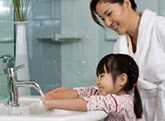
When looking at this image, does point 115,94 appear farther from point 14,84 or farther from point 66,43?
point 66,43

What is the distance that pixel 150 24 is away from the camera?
1219 millimetres

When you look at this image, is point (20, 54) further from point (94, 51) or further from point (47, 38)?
point (94, 51)

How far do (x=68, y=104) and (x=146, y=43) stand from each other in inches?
14.4

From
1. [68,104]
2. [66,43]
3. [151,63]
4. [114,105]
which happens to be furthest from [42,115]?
[66,43]

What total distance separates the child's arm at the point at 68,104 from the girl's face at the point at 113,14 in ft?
1.02

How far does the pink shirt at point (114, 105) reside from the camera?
1.04 m

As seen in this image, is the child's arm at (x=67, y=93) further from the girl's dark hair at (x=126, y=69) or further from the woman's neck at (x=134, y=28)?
the woman's neck at (x=134, y=28)

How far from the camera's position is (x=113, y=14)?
3.92 ft

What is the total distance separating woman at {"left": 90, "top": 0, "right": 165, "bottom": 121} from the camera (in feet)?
3.90

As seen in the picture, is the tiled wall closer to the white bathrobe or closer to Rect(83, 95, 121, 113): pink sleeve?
the white bathrobe

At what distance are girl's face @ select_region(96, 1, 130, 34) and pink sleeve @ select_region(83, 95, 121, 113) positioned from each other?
0.90ft

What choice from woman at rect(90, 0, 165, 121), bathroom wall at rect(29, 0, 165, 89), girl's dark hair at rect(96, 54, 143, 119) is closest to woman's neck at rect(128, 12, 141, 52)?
woman at rect(90, 0, 165, 121)

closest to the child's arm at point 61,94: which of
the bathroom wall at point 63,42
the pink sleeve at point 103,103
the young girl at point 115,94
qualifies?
the young girl at point 115,94

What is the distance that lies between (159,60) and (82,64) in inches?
22.8
